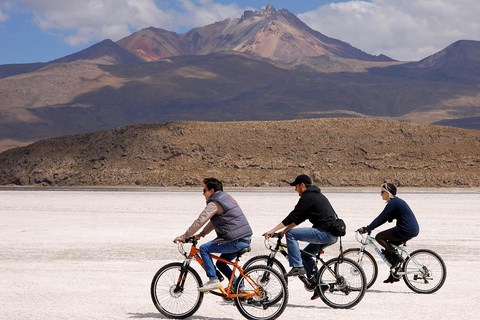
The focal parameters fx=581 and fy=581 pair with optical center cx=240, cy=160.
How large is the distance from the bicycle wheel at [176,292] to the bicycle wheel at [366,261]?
267 centimetres

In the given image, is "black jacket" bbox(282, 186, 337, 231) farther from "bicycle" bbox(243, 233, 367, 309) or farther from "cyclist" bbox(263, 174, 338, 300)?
"bicycle" bbox(243, 233, 367, 309)

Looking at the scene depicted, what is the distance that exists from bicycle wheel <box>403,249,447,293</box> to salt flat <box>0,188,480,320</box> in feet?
0.68

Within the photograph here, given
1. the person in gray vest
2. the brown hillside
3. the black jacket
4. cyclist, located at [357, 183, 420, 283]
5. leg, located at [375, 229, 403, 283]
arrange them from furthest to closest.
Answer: the brown hillside, leg, located at [375, 229, 403, 283], cyclist, located at [357, 183, 420, 283], the black jacket, the person in gray vest

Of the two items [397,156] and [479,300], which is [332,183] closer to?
[397,156]

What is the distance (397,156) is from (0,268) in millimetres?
45167

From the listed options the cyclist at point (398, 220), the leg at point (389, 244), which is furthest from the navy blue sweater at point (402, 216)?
the leg at point (389, 244)

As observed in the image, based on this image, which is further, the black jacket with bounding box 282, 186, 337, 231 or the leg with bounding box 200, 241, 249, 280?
the black jacket with bounding box 282, 186, 337, 231

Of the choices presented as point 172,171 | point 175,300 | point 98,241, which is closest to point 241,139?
point 172,171

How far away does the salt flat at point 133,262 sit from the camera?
8492 millimetres

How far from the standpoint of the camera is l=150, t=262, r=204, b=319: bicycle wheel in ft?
26.0

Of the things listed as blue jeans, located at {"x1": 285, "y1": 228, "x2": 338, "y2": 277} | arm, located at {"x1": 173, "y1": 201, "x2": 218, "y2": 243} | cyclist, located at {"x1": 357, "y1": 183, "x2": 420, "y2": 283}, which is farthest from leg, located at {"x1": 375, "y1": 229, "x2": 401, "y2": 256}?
arm, located at {"x1": 173, "y1": 201, "x2": 218, "y2": 243}

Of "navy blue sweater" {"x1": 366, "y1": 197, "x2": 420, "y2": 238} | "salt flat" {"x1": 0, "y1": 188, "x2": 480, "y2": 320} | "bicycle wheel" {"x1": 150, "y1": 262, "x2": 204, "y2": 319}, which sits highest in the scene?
"navy blue sweater" {"x1": 366, "y1": 197, "x2": 420, "y2": 238}

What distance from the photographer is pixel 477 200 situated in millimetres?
31578

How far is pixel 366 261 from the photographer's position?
31.0 feet
